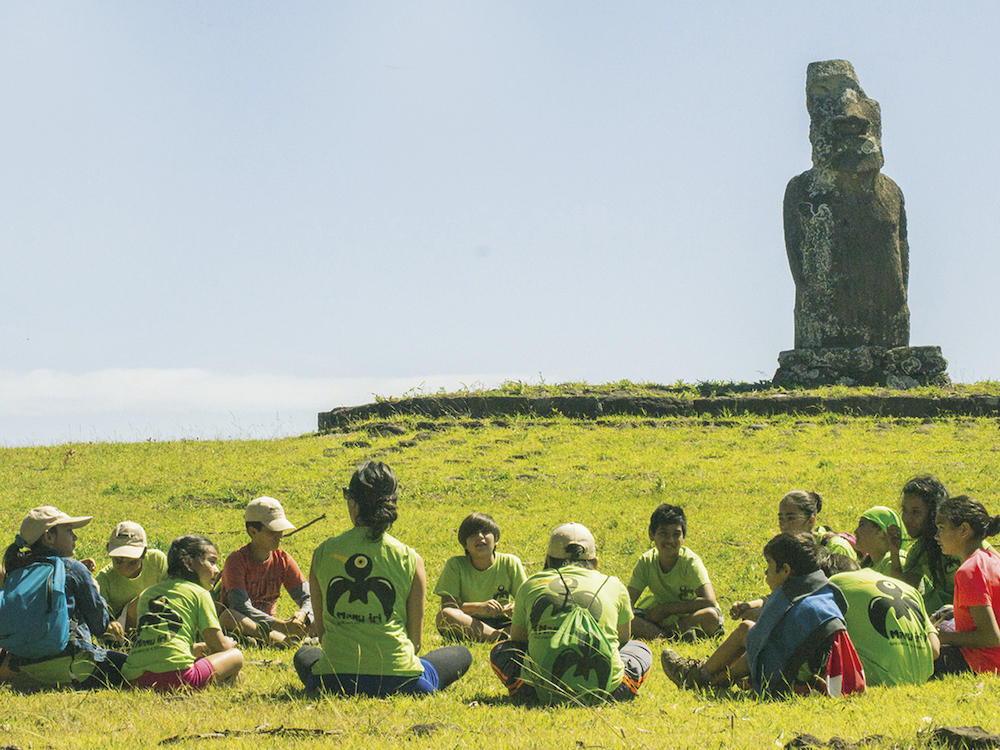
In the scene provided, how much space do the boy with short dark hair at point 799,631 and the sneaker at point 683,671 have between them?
47 centimetres

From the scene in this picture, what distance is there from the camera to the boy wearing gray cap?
557cm

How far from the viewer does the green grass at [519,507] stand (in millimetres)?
4969

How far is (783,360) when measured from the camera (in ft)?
66.0

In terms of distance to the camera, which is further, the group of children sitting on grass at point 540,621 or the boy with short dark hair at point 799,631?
the group of children sitting on grass at point 540,621

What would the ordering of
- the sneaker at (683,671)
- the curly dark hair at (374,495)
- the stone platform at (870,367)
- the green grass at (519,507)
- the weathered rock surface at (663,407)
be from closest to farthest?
the green grass at (519,507) < the curly dark hair at (374,495) < the sneaker at (683,671) < the weathered rock surface at (663,407) < the stone platform at (870,367)

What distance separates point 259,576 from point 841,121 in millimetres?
15936

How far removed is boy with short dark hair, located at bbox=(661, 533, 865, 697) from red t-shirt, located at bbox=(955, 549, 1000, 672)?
79 cm

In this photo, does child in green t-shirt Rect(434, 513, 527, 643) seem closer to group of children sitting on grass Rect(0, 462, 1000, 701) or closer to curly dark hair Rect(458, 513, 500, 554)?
curly dark hair Rect(458, 513, 500, 554)

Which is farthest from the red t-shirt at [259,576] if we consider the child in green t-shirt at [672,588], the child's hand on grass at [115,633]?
the child in green t-shirt at [672,588]

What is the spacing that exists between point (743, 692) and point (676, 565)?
2268 millimetres

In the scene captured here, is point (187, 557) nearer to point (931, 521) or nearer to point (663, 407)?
point (931, 521)

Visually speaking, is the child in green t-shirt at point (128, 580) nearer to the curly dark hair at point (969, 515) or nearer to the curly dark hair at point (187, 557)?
the curly dark hair at point (187, 557)

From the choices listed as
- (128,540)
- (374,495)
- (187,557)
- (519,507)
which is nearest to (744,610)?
(374,495)

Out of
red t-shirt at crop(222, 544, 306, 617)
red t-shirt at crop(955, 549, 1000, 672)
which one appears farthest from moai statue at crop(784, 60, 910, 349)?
red t-shirt at crop(955, 549, 1000, 672)
